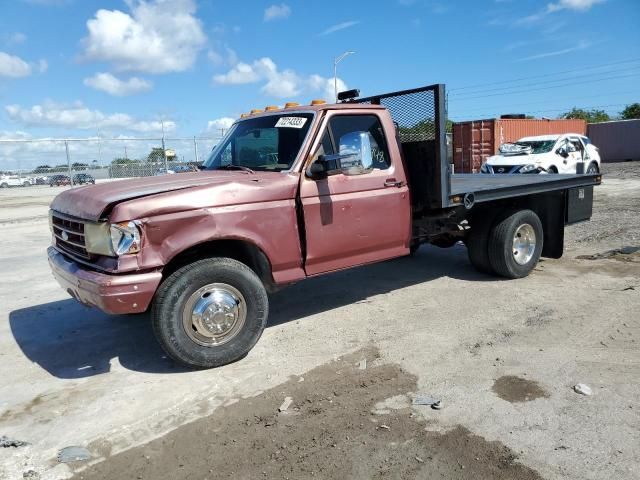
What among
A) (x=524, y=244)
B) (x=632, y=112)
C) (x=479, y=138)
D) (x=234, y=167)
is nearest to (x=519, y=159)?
(x=479, y=138)

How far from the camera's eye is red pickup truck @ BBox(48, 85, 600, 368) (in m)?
3.99

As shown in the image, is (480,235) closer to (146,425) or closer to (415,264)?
(415,264)

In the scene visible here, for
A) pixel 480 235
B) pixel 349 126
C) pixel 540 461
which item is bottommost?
pixel 540 461

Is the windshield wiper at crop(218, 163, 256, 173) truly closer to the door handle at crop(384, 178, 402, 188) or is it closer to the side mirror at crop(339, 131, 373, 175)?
the side mirror at crop(339, 131, 373, 175)

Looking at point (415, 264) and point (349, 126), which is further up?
point (349, 126)

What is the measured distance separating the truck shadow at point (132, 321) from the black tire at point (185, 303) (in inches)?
12.3

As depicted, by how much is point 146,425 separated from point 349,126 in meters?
3.20

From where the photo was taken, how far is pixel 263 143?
5.28 meters

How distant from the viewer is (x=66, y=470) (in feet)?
10.2

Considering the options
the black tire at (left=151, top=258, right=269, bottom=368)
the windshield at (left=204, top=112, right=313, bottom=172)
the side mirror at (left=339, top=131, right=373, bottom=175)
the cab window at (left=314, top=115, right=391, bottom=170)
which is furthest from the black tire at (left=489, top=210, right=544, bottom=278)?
the black tire at (left=151, top=258, right=269, bottom=368)

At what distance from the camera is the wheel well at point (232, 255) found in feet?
14.2

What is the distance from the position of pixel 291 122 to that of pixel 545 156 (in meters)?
14.7

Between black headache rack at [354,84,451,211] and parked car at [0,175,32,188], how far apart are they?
22.6 metres

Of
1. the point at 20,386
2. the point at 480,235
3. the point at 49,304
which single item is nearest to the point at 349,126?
the point at 480,235
